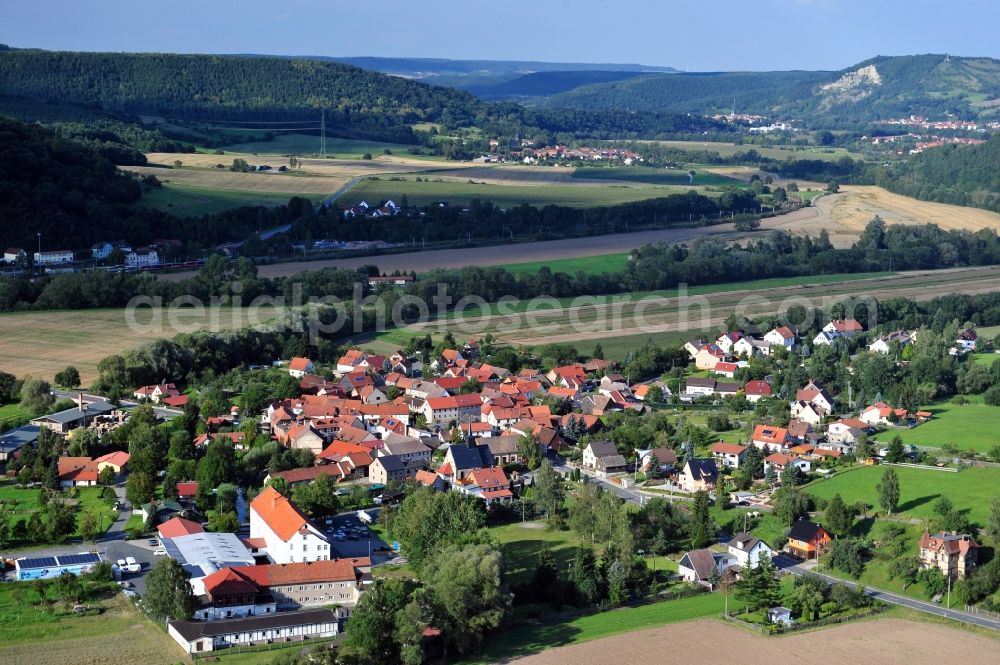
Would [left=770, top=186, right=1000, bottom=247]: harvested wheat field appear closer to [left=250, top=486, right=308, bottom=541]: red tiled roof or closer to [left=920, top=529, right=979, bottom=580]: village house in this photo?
[left=920, top=529, right=979, bottom=580]: village house

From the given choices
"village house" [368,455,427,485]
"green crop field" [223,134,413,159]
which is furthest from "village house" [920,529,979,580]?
"green crop field" [223,134,413,159]

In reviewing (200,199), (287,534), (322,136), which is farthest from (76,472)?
(322,136)

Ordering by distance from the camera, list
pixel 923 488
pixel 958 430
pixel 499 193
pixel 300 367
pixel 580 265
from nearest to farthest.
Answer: pixel 923 488 → pixel 958 430 → pixel 300 367 → pixel 580 265 → pixel 499 193

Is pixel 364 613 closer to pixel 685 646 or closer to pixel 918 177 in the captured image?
pixel 685 646

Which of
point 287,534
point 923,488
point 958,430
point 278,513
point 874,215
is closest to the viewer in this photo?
point 287,534

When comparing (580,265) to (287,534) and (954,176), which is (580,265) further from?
(954,176)

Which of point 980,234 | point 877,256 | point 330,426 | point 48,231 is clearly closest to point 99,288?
point 48,231
